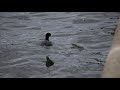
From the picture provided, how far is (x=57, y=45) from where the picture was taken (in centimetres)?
1130

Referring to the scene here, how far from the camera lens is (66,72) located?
27.0ft

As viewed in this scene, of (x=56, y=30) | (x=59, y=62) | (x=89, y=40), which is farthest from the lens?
(x=56, y=30)

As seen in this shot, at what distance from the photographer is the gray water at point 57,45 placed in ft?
27.9

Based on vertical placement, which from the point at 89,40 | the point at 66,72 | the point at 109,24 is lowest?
the point at 66,72

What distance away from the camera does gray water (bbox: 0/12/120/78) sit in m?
8.50

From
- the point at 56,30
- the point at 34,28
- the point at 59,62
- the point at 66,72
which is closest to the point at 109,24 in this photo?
the point at 56,30
